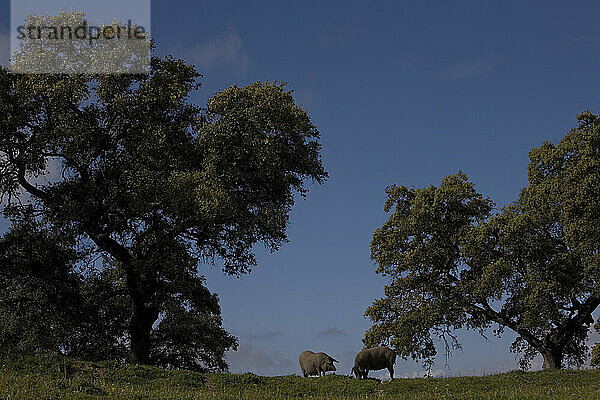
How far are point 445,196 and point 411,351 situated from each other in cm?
965

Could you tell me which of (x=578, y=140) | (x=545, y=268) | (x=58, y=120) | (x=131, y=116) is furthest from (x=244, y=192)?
(x=578, y=140)

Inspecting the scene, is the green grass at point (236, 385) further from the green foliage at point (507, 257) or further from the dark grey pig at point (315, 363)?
the green foliage at point (507, 257)

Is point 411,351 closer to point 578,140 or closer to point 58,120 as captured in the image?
A: point 578,140

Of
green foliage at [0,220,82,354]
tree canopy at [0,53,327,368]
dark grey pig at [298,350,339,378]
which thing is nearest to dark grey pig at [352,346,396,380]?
dark grey pig at [298,350,339,378]

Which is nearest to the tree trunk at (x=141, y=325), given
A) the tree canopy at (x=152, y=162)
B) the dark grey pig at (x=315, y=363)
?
the tree canopy at (x=152, y=162)

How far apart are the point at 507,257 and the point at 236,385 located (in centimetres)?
1972

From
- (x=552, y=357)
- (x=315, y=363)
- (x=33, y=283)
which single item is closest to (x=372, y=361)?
(x=315, y=363)

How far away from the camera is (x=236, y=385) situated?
26.3 meters

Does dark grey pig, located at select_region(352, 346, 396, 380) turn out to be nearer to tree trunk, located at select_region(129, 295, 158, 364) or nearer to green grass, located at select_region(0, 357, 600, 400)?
green grass, located at select_region(0, 357, 600, 400)

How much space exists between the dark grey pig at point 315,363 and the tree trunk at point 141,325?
9.56 metres

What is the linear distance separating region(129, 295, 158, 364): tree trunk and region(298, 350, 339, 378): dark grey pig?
956 cm

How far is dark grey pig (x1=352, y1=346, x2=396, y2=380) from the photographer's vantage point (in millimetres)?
29984

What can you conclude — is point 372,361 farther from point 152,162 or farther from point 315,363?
point 152,162

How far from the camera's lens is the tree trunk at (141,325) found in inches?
1385
